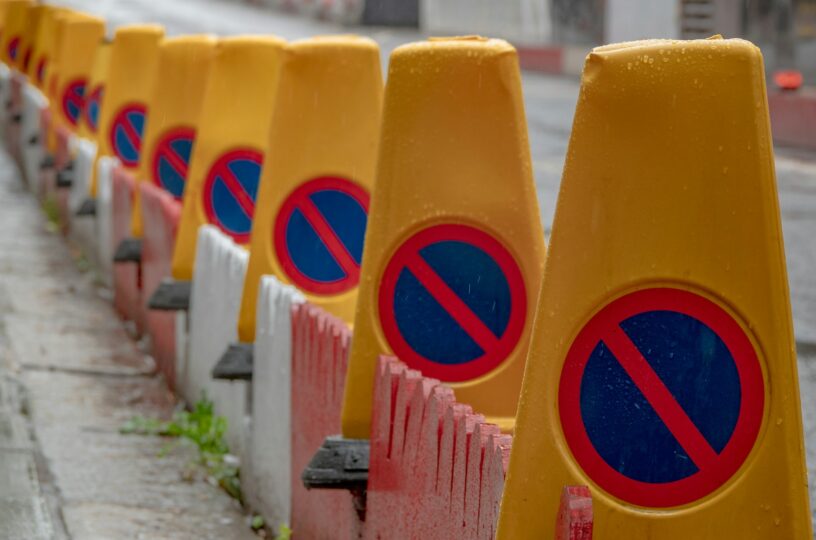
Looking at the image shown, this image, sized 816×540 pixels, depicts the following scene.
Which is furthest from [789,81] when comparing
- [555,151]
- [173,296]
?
[173,296]

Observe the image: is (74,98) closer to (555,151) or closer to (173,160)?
(173,160)

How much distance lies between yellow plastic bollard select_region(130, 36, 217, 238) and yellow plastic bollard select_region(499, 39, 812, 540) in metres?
6.01

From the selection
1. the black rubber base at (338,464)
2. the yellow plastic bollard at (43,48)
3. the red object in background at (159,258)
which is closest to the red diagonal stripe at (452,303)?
the black rubber base at (338,464)

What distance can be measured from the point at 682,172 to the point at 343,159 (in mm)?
3145

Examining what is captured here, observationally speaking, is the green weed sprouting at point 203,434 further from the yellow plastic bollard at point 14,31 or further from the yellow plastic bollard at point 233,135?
the yellow plastic bollard at point 14,31

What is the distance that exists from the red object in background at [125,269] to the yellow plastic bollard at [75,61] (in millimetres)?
3317

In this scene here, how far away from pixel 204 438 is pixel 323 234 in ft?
6.17

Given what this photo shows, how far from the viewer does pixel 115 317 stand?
11.8 metres

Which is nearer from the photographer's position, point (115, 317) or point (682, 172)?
point (682, 172)

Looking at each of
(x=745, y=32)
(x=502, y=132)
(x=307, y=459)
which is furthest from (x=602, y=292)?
(x=745, y=32)

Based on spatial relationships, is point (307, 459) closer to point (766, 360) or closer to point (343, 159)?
point (343, 159)

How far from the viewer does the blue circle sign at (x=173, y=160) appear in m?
9.95

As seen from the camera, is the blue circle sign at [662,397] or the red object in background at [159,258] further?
the red object in background at [159,258]

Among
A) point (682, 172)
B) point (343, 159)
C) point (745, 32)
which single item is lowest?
point (745, 32)
